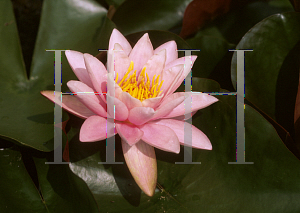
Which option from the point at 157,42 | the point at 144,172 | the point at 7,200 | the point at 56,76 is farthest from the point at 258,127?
the point at 7,200

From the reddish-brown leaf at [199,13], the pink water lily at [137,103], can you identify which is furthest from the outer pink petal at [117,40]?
the reddish-brown leaf at [199,13]

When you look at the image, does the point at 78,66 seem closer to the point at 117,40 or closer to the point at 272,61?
the point at 117,40

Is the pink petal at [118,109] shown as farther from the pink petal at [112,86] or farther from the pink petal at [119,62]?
the pink petal at [119,62]

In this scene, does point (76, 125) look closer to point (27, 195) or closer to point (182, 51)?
point (27, 195)

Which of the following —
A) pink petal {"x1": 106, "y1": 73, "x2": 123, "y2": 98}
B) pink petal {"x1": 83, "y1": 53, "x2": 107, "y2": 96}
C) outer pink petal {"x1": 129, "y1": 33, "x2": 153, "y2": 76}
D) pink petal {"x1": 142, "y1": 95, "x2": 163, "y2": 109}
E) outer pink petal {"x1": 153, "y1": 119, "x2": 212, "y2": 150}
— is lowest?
outer pink petal {"x1": 153, "y1": 119, "x2": 212, "y2": 150}

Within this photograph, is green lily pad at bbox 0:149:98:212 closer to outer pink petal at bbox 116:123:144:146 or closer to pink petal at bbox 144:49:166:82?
outer pink petal at bbox 116:123:144:146

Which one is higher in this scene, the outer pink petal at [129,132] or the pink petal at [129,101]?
the pink petal at [129,101]

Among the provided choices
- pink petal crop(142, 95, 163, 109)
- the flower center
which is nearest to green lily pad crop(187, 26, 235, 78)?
the flower center
